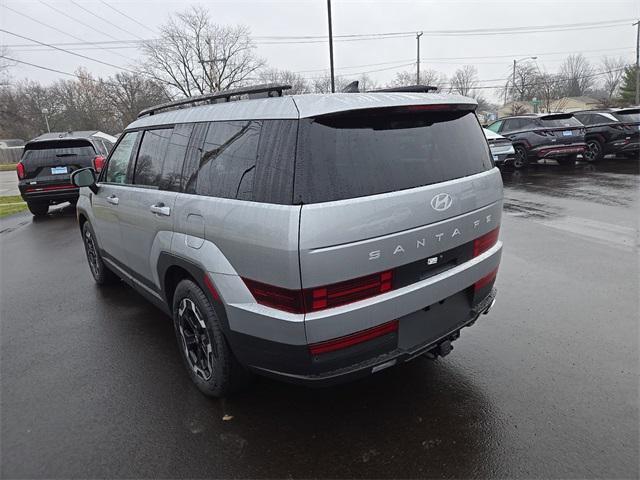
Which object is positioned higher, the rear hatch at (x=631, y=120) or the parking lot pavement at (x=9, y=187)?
the rear hatch at (x=631, y=120)

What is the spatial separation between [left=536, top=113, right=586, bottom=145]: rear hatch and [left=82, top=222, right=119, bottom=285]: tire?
13.2 meters

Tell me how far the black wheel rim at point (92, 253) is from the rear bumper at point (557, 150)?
1299cm

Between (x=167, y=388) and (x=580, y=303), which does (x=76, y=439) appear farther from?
(x=580, y=303)

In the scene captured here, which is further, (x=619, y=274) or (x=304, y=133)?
(x=619, y=274)

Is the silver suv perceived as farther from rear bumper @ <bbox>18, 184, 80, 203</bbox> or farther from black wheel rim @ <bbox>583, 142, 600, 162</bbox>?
black wheel rim @ <bbox>583, 142, 600, 162</bbox>

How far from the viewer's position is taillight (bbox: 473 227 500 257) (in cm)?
279

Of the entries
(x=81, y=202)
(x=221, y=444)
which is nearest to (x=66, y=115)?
(x=81, y=202)

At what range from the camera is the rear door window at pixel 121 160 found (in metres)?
3.89

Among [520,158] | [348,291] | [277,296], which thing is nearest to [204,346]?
[277,296]

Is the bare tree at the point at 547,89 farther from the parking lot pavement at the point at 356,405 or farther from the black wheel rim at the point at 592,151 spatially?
the parking lot pavement at the point at 356,405

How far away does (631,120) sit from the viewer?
13.6m

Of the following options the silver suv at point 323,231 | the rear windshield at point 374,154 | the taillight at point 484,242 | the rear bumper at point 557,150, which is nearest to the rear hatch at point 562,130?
the rear bumper at point 557,150

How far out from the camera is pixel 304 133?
2.15 m

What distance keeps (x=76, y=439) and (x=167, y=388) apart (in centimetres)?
64
